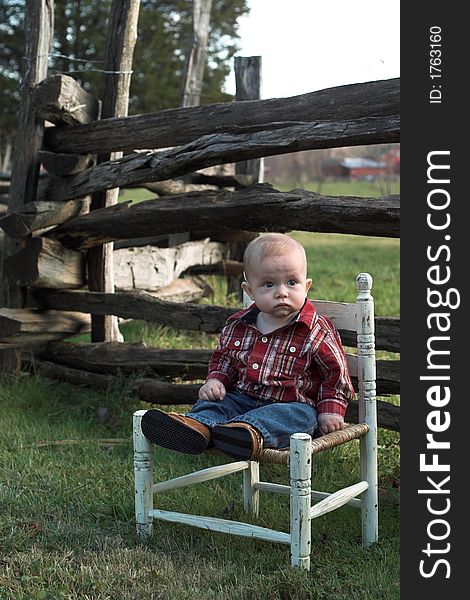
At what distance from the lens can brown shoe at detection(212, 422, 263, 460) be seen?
3.12 meters

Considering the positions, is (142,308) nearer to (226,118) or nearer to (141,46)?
(226,118)

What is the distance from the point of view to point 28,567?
10.4ft

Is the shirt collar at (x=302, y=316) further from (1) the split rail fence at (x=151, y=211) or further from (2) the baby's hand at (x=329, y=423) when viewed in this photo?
(1) the split rail fence at (x=151, y=211)

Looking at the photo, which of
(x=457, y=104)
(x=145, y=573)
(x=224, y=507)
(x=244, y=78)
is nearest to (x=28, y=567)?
(x=145, y=573)

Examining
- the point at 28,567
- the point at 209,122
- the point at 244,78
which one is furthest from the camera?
the point at 244,78

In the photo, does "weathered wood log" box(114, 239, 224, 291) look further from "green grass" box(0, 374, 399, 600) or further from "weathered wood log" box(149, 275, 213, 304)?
"green grass" box(0, 374, 399, 600)

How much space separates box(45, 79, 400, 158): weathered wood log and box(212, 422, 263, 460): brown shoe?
187cm

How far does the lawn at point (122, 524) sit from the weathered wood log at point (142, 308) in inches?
18.4

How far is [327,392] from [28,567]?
1.29 m

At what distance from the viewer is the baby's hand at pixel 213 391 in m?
3.50

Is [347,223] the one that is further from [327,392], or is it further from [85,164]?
[85,164]

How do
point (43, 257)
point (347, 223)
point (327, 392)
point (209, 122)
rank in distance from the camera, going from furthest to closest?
1. point (43, 257)
2. point (209, 122)
3. point (347, 223)
4. point (327, 392)

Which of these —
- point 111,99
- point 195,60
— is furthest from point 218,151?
point 195,60

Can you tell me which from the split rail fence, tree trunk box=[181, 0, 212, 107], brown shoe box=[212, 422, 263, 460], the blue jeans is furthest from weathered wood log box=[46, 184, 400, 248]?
tree trunk box=[181, 0, 212, 107]
